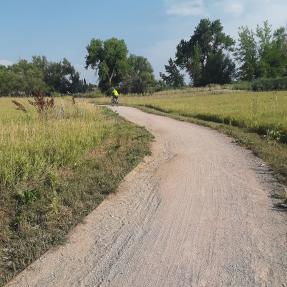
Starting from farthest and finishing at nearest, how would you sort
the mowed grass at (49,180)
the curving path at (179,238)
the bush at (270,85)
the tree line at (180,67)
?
the tree line at (180,67)
the bush at (270,85)
the mowed grass at (49,180)
the curving path at (179,238)

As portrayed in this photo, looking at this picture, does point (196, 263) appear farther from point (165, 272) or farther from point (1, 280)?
point (1, 280)

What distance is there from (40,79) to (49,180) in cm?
A: 9736

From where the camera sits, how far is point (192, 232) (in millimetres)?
6129

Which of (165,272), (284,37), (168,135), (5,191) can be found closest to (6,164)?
(5,191)

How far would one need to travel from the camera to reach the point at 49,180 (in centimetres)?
833

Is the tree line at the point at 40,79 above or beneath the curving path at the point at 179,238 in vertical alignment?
beneath

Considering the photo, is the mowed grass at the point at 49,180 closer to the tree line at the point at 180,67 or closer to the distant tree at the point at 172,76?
the tree line at the point at 180,67

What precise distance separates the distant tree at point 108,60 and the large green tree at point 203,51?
14375 millimetres

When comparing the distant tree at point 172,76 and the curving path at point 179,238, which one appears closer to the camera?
the curving path at point 179,238

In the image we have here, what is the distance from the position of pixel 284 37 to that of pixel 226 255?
9770cm

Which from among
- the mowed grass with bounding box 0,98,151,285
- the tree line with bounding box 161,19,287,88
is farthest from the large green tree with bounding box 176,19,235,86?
the mowed grass with bounding box 0,98,151,285

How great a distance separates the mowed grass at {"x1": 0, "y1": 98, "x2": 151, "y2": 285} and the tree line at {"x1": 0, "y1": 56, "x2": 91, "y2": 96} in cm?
8628

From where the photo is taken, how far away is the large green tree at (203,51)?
91.6 m

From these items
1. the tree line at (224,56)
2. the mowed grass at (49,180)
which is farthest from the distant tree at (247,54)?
the mowed grass at (49,180)
